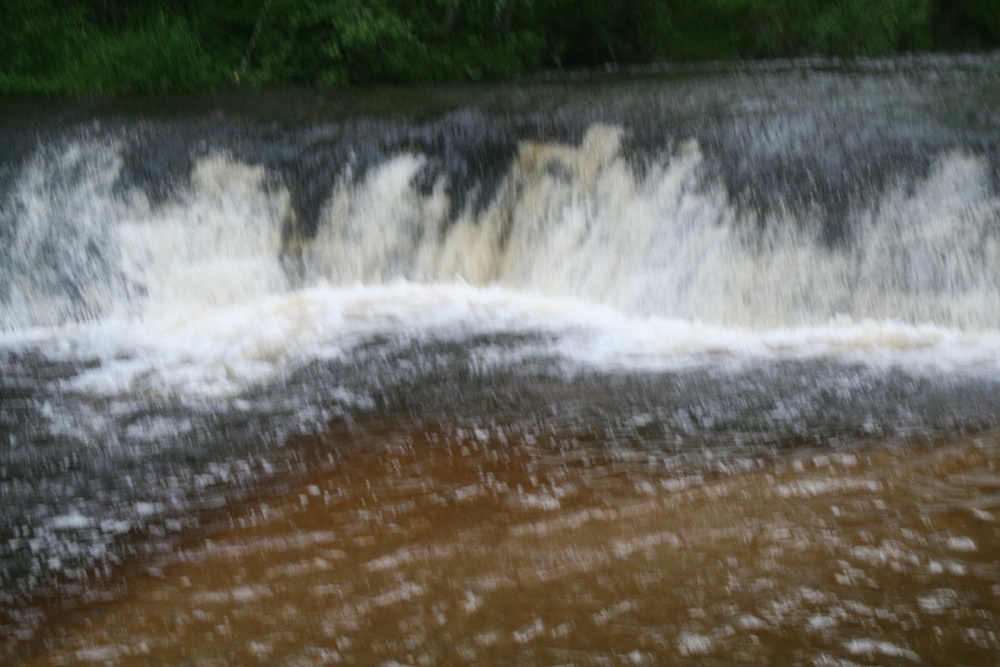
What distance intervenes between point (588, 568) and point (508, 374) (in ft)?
6.52

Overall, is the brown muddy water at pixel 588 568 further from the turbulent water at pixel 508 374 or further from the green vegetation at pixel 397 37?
the green vegetation at pixel 397 37

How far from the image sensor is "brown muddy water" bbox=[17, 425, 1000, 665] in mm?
2961

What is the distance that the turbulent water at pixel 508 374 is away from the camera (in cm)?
316

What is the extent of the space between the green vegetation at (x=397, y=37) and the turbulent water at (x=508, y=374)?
1293mm

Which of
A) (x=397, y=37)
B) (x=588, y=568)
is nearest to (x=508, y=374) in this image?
(x=588, y=568)

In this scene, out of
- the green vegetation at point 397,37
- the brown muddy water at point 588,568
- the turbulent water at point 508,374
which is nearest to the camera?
the brown muddy water at point 588,568

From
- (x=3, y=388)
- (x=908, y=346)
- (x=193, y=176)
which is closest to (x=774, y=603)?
(x=908, y=346)

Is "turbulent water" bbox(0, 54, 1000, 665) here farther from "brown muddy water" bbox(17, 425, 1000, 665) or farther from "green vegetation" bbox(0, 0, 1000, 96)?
"green vegetation" bbox(0, 0, 1000, 96)

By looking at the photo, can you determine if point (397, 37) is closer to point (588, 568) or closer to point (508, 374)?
point (508, 374)

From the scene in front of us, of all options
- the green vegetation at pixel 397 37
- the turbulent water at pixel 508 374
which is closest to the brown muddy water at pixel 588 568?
the turbulent water at pixel 508 374

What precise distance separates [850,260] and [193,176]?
4410 mm

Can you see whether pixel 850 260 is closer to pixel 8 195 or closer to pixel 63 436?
pixel 63 436

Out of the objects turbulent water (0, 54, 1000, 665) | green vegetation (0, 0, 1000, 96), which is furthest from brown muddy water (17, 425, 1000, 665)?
green vegetation (0, 0, 1000, 96)

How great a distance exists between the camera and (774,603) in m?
3.09
